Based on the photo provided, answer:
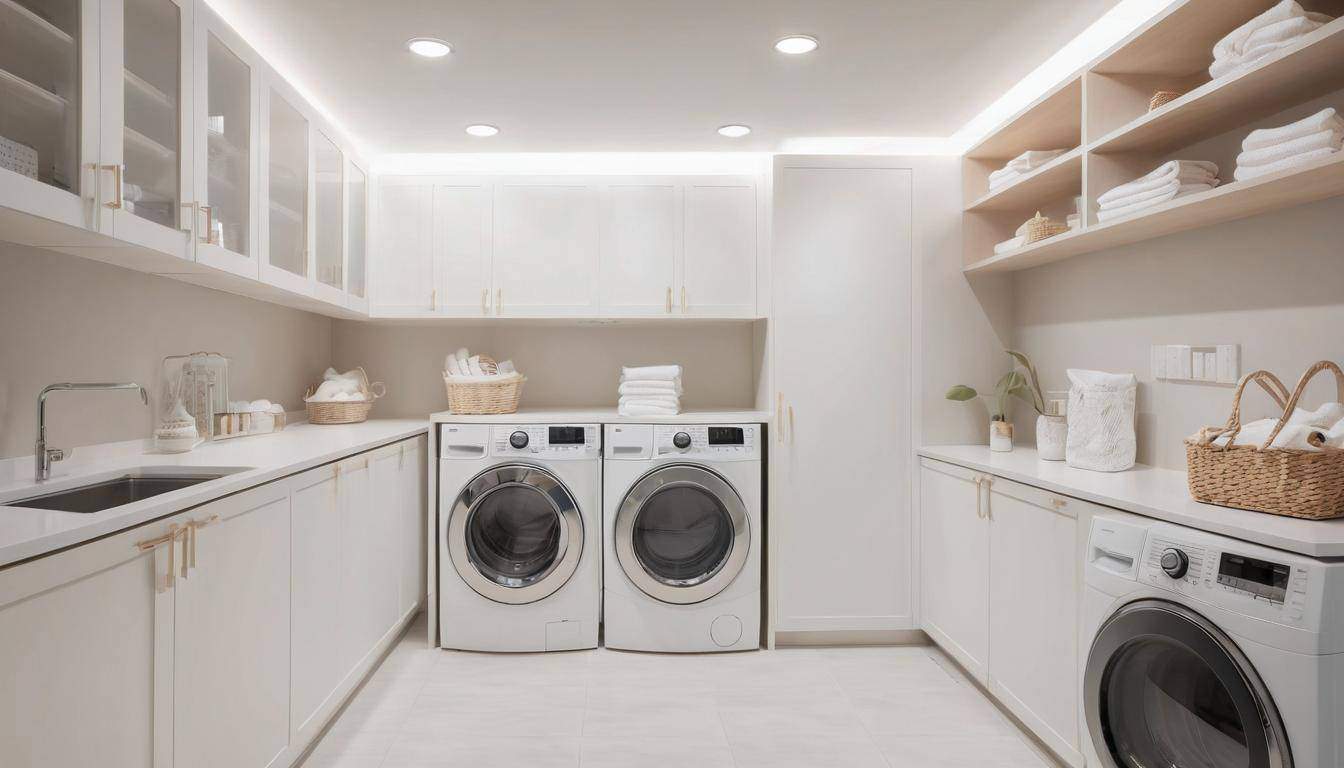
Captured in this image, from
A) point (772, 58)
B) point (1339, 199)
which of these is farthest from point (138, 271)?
point (1339, 199)

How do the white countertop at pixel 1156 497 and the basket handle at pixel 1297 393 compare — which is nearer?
the white countertop at pixel 1156 497

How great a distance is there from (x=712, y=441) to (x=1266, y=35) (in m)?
2.06

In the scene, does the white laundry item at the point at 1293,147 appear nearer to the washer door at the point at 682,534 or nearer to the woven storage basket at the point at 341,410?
the washer door at the point at 682,534

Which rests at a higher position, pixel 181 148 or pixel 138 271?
pixel 181 148

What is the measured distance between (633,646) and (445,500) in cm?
101

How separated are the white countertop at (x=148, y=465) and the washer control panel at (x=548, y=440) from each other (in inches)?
15.3

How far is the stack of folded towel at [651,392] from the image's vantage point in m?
2.96

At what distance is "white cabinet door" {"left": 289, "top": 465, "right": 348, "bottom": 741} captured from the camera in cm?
188

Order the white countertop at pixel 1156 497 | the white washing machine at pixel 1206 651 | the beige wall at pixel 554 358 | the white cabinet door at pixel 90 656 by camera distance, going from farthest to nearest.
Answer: the beige wall at pixel 554 358
the white countertop at pixel 1156 497
the white washing machine at pixel 1206 651
the white cabinet door at pixel 90 656

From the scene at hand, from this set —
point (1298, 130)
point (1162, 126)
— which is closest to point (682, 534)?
point (1162, 126)

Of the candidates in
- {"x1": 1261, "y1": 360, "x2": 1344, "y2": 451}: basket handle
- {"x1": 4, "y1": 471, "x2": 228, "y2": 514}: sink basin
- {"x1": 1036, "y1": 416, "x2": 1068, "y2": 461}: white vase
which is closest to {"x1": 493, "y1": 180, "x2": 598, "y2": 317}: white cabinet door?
{"x1": 4, "y1": 471, "x2": 228, "y2": 514}: sink basin

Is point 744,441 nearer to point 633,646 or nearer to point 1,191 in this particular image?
point 633,646

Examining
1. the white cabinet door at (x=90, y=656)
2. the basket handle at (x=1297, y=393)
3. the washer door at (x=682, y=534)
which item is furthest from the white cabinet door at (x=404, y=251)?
the basket handle at (x=1297, y=393)

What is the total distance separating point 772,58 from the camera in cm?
226
